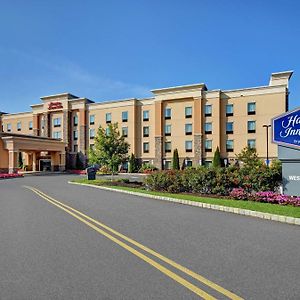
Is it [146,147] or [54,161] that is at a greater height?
[146,147]

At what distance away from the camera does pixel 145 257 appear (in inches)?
220

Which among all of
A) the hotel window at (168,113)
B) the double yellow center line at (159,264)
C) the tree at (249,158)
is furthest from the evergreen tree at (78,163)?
the double yellow center line at (159,264)

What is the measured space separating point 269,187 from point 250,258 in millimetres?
10252

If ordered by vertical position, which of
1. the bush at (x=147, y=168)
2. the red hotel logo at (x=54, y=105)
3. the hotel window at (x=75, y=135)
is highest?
A: the red hotel logo at (x=54, y=105)

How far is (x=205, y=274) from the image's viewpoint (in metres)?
4.71

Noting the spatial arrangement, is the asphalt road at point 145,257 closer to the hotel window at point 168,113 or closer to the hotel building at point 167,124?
the hotel building at point 167,124

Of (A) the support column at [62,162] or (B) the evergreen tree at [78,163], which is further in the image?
(B) the evergreen tree at [78,163]

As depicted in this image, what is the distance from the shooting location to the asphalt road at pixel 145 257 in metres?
4.16

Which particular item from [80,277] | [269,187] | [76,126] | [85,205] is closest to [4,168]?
[76,126]

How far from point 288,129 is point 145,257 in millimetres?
11493

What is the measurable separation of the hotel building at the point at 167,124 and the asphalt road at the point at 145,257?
118 ft

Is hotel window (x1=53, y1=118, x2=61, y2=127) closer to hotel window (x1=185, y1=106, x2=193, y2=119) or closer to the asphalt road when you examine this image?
hotel window (x1=185, y1=106, x2=193, y2=119)

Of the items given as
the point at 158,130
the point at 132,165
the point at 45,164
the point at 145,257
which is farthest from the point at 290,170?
the point at 45,164

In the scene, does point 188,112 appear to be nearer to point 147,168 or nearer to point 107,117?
point 147,168
